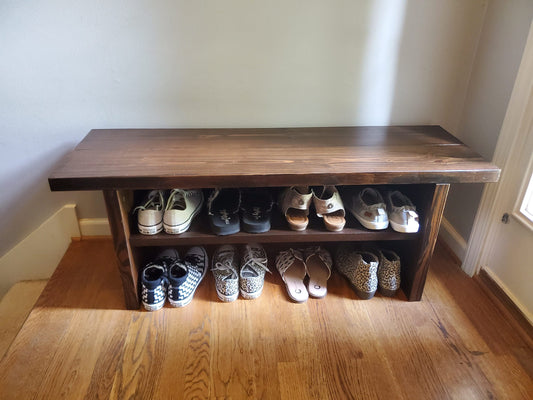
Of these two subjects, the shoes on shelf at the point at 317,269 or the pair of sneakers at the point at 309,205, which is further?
the shoes on shelf at the point at 317,269

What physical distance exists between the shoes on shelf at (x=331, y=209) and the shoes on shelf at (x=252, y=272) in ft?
1.08

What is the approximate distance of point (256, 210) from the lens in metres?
1.50

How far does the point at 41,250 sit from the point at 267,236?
109 centimetres

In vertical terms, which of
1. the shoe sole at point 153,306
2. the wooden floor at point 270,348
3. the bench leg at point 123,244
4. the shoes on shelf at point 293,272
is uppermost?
the bench leg at point 123,244

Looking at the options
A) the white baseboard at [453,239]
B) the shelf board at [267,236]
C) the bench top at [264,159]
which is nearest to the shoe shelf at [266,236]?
the shelf board at [267,236]

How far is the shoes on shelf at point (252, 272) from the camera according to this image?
5.11 feet

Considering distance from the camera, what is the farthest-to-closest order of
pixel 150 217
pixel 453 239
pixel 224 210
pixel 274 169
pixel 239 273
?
pixel 453 239
pixel 239 273
pixel 224 210
pixel 150 217
pixel 274 169

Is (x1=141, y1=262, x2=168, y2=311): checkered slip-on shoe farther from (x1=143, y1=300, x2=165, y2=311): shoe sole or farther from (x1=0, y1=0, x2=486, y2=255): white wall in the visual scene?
(x1=0, y1=0, x2=486, y2=255): white wall

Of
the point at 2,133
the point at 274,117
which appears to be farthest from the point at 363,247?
the point at 2,133

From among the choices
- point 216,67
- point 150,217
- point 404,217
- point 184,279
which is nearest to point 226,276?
point 184,279

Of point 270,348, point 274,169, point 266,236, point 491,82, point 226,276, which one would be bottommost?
point 270,348

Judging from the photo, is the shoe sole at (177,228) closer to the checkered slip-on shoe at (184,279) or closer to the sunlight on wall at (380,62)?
the checkered slip-on shoe at (184,279)

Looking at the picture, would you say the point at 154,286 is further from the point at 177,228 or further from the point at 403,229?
the point at 403,229

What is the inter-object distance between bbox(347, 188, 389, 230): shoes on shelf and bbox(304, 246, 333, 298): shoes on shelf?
26 centimetres
